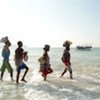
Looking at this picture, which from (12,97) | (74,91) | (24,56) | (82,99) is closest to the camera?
(82,99)

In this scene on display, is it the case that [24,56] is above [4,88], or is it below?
above

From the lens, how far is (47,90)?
10273mm

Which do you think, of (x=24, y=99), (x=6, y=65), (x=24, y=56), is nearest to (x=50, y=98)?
(x=24, y=99)

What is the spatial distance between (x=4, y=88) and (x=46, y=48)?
2.54m

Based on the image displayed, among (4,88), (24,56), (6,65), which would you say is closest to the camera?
(4,88)

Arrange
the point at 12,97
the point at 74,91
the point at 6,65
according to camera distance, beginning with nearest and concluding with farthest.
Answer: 1. the point at 12,97
2. the point at 74,91
3. the point at 6,65

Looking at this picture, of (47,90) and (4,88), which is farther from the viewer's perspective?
(4,88)

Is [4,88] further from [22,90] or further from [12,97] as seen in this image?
[12,97]

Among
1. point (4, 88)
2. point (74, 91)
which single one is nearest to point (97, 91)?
point (74, 91)

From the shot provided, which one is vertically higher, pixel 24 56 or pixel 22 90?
pixel 24 56

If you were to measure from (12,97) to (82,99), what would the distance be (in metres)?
2.07

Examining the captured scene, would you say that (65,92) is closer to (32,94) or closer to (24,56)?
(32,94)

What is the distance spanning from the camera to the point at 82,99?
8.66 metres

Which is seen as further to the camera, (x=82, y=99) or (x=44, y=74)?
(x=44, y=74)
